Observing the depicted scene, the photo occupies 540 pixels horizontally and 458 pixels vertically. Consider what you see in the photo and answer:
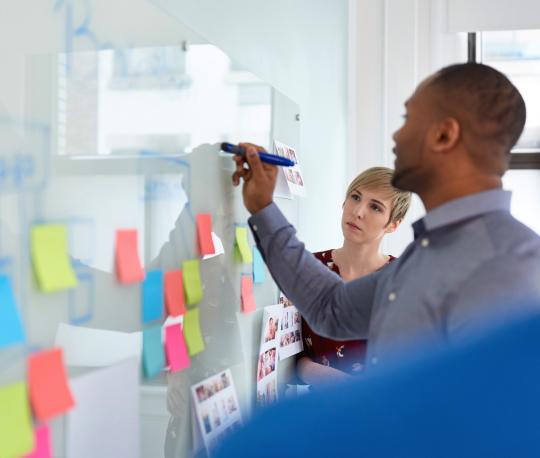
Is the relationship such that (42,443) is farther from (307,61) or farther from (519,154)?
(519,154)

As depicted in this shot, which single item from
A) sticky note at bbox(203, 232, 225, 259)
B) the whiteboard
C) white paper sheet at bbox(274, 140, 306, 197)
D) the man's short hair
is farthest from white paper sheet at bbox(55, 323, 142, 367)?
white paper sheet at bbox(274, 140, 306, 197)

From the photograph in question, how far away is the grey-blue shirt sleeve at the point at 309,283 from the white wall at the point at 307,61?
0.36 meters

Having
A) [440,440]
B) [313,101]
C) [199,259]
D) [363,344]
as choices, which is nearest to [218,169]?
[199,259]

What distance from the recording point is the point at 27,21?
72cm

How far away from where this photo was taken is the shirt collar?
884 millimetres

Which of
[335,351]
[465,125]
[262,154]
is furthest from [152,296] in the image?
[335,351]

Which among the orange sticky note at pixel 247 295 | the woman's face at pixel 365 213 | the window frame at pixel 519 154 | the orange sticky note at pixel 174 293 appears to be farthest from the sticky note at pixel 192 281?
the window frame at pixel 519 154

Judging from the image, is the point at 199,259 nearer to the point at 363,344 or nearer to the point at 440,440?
the point at 363,344

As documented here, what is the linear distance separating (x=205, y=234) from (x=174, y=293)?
6.3 inches

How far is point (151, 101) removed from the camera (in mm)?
994

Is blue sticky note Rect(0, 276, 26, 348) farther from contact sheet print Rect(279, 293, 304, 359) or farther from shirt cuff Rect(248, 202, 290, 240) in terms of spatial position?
contact sheet print Rect(279, 293, 304, 359)

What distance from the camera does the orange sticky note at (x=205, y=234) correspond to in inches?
46.3

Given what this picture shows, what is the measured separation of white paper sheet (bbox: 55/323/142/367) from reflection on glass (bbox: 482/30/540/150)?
2760 mm

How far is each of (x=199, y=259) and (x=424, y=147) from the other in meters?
0.45
